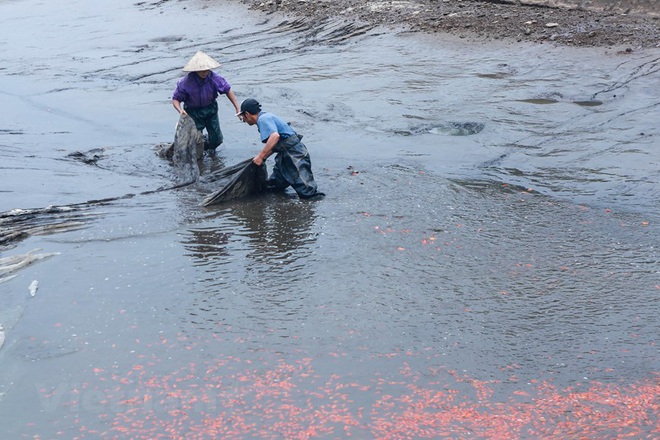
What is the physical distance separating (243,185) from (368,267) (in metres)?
2.28

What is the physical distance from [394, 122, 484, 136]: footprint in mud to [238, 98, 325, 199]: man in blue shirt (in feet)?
8.87

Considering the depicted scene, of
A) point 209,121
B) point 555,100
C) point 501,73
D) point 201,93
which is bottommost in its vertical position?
point 555,100

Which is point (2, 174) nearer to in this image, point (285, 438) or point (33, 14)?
point (285, 438)

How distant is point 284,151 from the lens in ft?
28.8

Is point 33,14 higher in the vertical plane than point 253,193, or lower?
higher

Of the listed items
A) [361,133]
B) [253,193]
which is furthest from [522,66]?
[253,193]

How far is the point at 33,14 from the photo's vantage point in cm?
2308

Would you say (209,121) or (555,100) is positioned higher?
(209,121)

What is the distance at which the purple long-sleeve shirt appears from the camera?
1016cm

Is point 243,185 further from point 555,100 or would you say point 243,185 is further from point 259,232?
point 555,100

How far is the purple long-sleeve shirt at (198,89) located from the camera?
400 inches

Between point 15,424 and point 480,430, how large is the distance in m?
2.82

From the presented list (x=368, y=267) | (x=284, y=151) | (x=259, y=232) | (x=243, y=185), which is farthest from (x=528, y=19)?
(x=368, y=267)

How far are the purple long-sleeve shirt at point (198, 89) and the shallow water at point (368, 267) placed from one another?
2.67 ft
